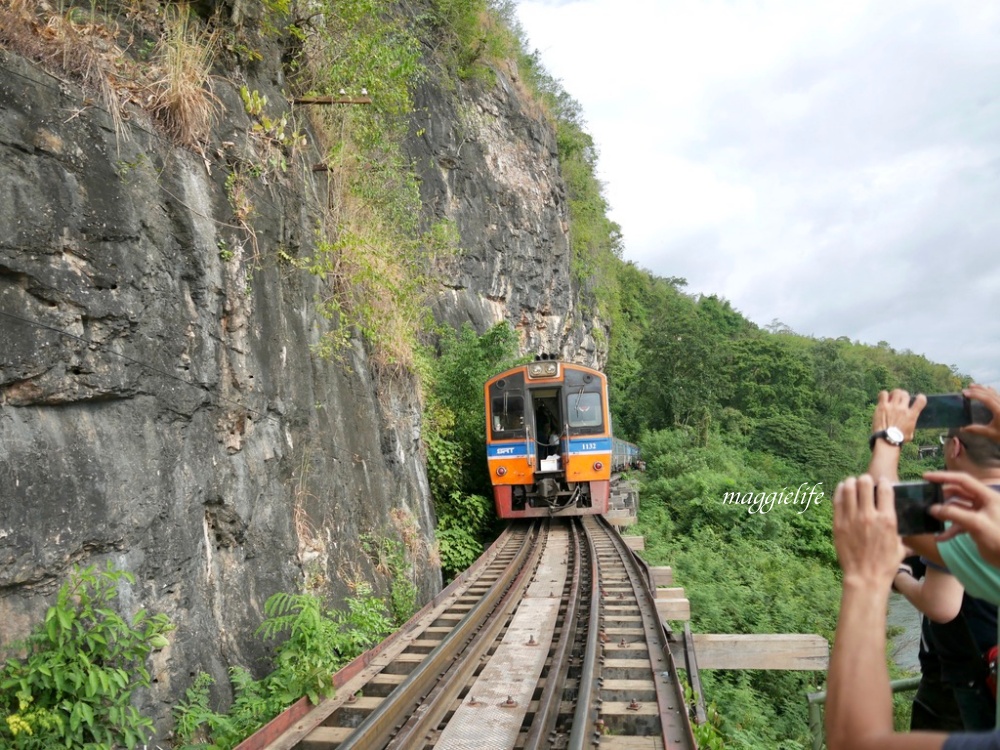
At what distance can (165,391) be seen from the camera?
477cm

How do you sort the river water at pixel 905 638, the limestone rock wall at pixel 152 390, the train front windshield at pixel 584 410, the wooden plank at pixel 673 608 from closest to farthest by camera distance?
the limestone rock wall at pixel 152 390
the wooden plank at pixel 673 608
the river water at pixel 905 638
the train front windshield at pixel 584 410

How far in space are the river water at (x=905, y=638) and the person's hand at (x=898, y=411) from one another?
410 inches

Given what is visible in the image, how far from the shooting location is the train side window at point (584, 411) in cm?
1438

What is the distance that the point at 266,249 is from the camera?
6625 millimetres

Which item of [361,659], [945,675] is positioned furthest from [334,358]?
[945,675]

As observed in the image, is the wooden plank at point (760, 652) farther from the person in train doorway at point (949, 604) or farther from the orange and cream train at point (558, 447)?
the orange and cream train at point (558, 447)

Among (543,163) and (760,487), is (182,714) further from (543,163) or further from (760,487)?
(543,163)

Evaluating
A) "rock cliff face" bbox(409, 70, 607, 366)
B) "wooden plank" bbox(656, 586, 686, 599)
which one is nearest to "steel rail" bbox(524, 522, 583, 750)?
"wooden plank" bbox(656, 586, 686, 599)

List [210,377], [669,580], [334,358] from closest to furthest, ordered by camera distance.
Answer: [210,377] < [334,358] < [669,580]

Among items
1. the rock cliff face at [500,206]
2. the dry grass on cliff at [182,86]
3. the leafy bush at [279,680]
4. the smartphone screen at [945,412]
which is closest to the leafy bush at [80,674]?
the leafy bush at [279,680]

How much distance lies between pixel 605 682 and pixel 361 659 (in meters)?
2.06

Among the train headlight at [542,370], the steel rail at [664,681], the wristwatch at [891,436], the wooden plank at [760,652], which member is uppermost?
the train headlight at [542,370]

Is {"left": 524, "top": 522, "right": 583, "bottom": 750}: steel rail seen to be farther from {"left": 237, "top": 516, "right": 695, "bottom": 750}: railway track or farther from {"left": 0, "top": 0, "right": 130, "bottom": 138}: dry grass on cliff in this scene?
{"left": 0, "top": 0, "right": 130, "bottom": 138}: dry grass on cliff

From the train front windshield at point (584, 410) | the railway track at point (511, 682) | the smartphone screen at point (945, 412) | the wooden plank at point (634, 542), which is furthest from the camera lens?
the train front windshield at point (584, 410)
